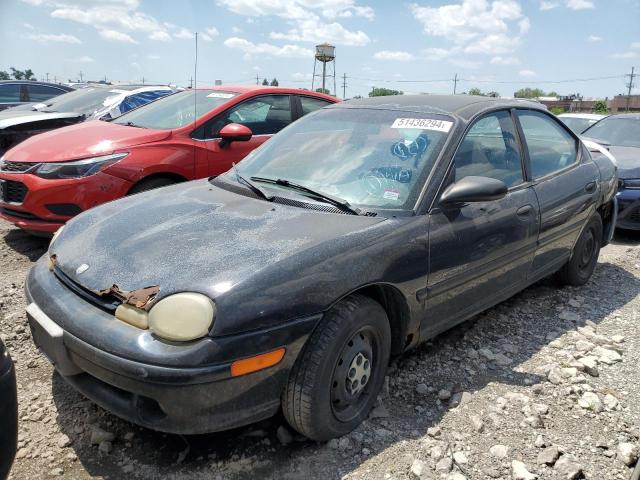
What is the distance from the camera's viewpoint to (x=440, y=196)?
2816 millimetres

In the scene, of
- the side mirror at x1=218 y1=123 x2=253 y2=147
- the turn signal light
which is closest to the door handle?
the turn signal light

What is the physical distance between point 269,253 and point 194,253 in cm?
33

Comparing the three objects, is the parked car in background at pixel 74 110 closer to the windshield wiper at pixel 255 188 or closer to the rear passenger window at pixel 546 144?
the windshield wiper at pixel 255 188

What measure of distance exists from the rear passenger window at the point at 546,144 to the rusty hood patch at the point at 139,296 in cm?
265

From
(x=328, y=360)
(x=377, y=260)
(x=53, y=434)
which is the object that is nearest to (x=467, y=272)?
(x=377, y=260)

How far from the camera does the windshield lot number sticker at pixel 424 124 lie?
308cm

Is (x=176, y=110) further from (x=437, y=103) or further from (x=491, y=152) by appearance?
(x=491, y=152)

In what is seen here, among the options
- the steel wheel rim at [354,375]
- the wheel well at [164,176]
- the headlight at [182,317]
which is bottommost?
the steel wheel rim at [354,375]

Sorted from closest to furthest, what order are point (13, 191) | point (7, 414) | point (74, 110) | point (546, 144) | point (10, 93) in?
point (7, 414)
point (546, 144)
point (13, 191)
point (74, 110)
point (10, 93)

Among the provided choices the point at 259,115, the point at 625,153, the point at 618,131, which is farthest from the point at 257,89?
the point at 618,131

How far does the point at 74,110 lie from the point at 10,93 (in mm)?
3937

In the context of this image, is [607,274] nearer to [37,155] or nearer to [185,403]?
[185,403]

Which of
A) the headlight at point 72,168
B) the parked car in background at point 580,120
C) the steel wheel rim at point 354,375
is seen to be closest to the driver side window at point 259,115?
the headlight at point 72,168

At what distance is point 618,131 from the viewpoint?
773 cm
